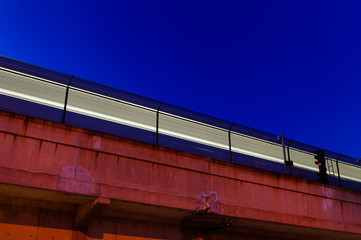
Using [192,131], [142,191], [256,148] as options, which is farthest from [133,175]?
[256,148]

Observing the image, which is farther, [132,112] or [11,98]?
[132,112]

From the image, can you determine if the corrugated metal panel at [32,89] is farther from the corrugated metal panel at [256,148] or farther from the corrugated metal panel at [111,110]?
the corrugated metal panel at [256,148]

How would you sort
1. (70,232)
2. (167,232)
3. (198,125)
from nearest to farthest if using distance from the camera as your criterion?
(70,232)
(167,232)
(198,125)

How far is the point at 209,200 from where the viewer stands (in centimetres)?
1495

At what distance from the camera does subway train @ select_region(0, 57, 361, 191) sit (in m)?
13.8

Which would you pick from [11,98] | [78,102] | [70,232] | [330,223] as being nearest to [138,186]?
[70,232]

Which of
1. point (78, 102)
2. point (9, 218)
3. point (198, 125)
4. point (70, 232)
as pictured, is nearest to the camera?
point (9, 218)

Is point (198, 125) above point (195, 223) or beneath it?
above

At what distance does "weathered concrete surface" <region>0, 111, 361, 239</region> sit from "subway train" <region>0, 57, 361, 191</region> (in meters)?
1.26

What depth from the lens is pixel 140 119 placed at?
51.7 feet

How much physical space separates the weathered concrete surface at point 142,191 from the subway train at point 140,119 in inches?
49.7

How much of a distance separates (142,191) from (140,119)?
3308 mm

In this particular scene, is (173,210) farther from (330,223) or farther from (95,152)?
(330,223)

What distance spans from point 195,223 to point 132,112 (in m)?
4.97
